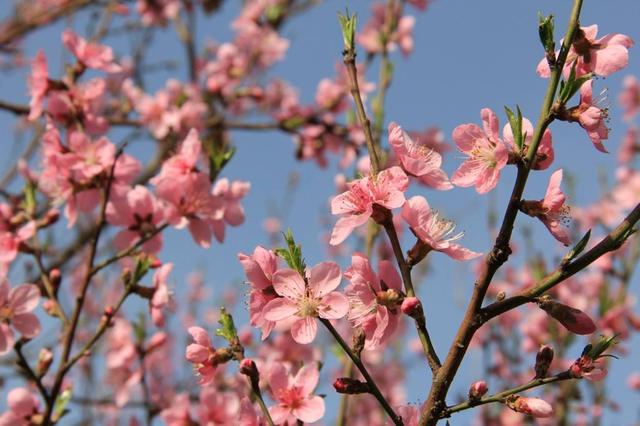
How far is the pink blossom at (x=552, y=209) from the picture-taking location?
5.19 ft

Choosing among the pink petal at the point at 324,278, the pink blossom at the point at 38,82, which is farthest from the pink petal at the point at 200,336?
the pink blossom at the point at 38,82

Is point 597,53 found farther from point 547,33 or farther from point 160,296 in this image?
point 160,296

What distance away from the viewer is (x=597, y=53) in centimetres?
Answer: 171

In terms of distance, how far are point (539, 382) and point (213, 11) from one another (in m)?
6.37

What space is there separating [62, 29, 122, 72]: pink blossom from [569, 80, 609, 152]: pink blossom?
2.55m

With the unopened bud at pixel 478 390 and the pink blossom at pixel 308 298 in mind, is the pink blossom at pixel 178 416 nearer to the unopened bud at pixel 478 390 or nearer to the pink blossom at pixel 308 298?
the pink blossom at pixel 308 298

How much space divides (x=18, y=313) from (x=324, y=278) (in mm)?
1449

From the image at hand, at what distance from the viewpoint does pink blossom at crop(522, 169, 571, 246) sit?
5.19 feet

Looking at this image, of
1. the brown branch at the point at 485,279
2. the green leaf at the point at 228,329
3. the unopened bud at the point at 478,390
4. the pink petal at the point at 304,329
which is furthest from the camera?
the green leaf at the point at 228,329

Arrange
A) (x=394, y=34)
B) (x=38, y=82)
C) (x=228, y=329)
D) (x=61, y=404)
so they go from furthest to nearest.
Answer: (x=394, y=34) → (x=38, y=82) → (x=61, y=404) → (x=228, y=329)

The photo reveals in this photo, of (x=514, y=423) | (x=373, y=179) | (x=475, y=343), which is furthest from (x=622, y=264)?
(x=373, y=179)

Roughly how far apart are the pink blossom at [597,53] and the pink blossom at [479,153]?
206 millimetres

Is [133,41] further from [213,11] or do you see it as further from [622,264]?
[622,264]

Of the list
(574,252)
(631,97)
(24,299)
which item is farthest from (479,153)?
(631,97)
